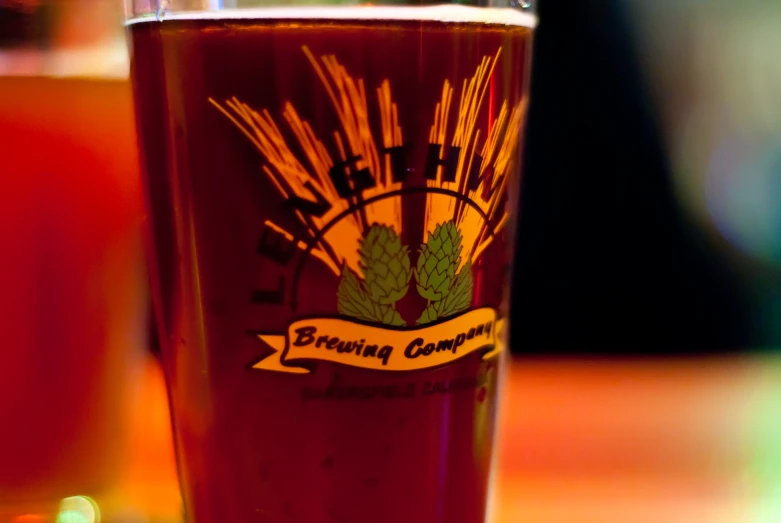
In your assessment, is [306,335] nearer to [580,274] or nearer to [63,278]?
[63,278]

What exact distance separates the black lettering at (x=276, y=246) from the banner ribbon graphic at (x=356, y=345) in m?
0.03

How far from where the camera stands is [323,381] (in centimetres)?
41

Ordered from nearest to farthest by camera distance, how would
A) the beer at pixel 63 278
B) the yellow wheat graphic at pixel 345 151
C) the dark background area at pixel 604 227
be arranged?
the yellow wheat graphic at pixel 345 151 → the beer at pixel 63 278 → the dark background area at pixel 604 227

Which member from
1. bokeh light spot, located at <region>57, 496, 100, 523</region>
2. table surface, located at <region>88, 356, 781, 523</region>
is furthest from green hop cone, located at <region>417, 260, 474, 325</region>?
bokeh light spot, located at <region>57, 496, 100, 523</region>

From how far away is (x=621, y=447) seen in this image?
73 cm

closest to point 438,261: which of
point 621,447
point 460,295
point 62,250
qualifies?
point 460,295

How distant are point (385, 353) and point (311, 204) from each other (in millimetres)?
84

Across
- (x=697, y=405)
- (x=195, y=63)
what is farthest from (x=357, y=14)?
(x=697, y=405)

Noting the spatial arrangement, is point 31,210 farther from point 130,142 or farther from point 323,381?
point 323,381

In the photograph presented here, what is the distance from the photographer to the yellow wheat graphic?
1.25 ft

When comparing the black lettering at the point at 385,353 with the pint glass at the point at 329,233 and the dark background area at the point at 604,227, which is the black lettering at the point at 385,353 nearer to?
the pint glass at the point at 329,233

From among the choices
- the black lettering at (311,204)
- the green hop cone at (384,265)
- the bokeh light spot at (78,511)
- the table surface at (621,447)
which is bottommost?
the bokeh light spot at (78,511)

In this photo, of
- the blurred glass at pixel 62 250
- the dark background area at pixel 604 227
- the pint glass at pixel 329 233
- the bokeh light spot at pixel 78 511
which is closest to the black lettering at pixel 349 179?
the pint glass at pixel 329 233

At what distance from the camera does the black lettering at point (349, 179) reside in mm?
385
